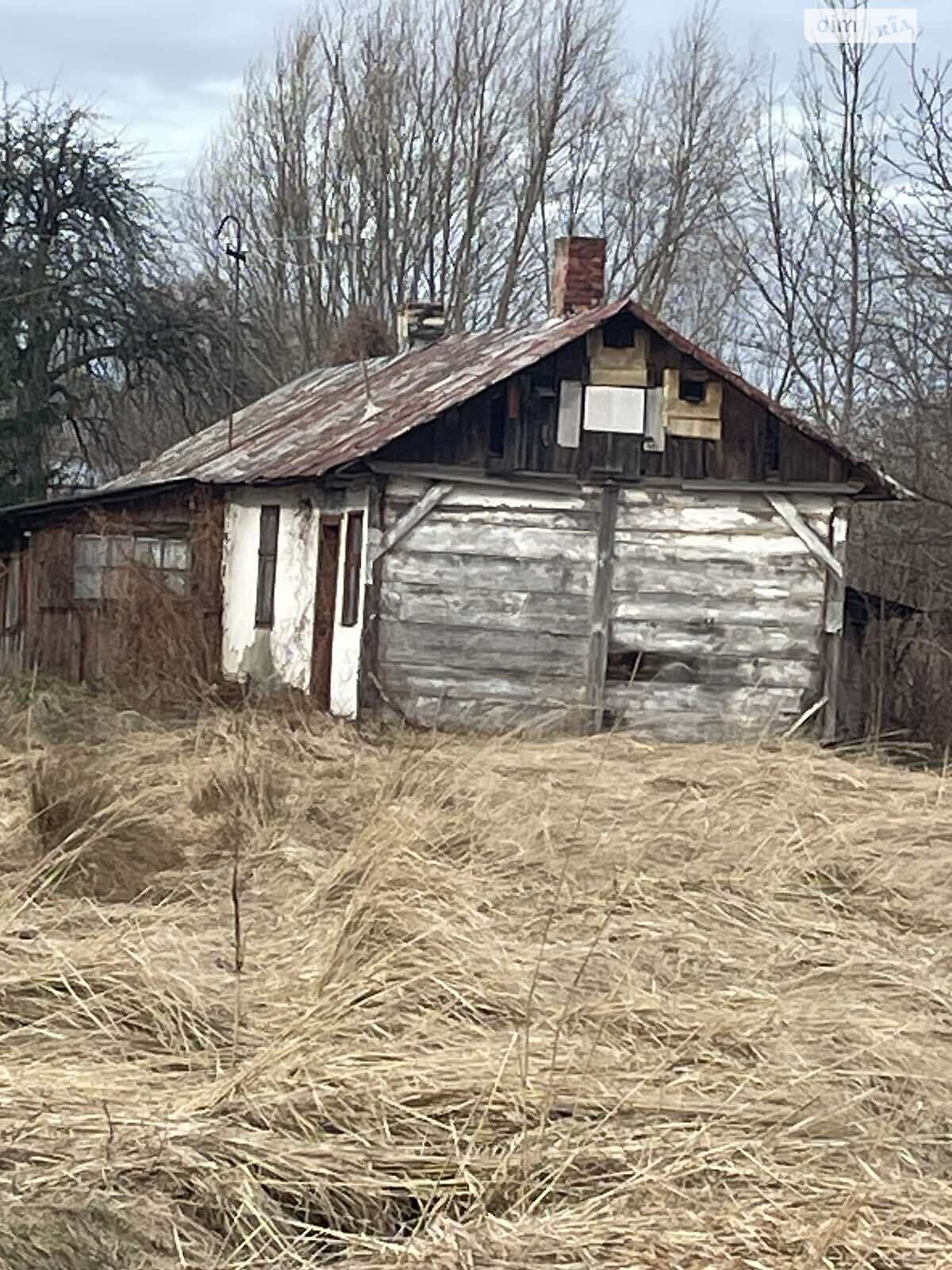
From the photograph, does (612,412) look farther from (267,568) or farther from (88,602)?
(88,602)

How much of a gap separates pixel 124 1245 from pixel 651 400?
13956 mm

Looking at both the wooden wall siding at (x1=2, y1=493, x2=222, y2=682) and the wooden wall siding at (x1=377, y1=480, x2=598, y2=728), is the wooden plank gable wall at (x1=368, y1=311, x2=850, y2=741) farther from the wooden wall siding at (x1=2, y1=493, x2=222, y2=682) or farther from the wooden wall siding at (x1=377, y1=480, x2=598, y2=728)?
the wooden wall siding at (x1=2, y1=493, x2=222, y2=682)

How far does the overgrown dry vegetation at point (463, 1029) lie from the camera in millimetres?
4484

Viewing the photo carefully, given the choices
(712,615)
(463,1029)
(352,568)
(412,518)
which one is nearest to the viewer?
(463,1029)

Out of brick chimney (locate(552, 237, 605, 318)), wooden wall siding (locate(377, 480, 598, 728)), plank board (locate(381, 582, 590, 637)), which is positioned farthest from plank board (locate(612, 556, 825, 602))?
brick chimney (locate(552, 237, 605, 318))

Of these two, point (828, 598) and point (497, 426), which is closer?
point (497, 426)

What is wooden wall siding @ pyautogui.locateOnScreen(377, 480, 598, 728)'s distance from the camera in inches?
663

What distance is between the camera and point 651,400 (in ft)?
57.1

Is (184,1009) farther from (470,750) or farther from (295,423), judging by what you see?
(295,423)

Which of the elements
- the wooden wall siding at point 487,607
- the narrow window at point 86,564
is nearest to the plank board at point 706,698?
the wooden wall siding at point 487,607

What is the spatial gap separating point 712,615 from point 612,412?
2.24 m

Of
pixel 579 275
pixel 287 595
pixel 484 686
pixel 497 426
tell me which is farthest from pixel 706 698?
pixel 579 275

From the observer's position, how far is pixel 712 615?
1733 centimetres

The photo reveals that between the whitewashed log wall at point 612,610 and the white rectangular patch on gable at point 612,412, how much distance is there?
629 mm
